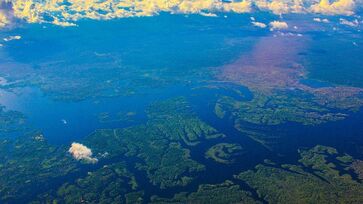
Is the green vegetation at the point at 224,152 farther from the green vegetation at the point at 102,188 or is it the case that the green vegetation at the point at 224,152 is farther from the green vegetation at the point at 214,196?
the green vegetation at the point at 102,188

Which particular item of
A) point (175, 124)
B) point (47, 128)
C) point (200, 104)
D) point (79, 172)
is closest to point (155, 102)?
point (200, 104)

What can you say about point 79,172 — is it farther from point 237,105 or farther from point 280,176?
point 237,105

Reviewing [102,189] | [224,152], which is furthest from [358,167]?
[102,189]

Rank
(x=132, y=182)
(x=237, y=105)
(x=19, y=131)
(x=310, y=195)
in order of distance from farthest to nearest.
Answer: (x=237, y=105) → (x=19, y=131) → (x=132, y=182) → (x=310, y=195)

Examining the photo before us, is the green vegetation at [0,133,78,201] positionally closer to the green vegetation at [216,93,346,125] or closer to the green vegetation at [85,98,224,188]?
the green vegetation at [85,98,224,188]

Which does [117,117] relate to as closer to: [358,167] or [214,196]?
[214,196]
